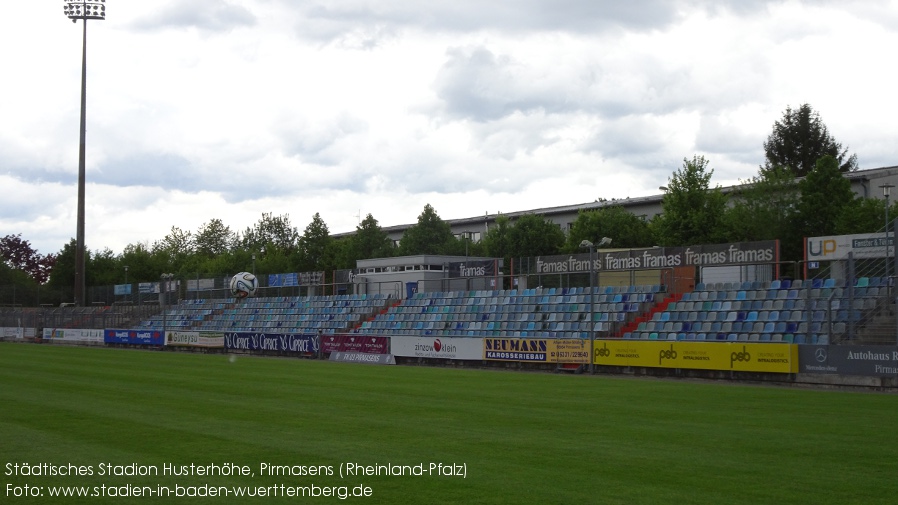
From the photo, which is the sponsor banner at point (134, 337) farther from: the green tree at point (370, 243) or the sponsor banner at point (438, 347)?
the green tree at point (370, 243)

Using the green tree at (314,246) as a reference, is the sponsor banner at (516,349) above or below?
below

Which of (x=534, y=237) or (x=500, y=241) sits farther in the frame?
(x=500, y=241)

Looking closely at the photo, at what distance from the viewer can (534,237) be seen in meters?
85.1

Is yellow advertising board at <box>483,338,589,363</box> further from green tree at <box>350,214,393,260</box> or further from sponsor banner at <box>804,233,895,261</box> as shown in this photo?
green tree at <box>350,214,393,260</box>

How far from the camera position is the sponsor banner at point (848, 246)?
34972 millimetres

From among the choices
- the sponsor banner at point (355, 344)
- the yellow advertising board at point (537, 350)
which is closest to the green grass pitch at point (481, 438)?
the yellow advertising board at point (537, 350)

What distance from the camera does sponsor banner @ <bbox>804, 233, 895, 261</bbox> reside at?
35.0 meters

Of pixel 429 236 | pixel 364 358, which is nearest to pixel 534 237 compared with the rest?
pixel 429 236

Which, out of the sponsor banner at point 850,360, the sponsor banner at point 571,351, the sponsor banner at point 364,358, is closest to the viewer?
the sponsor banner at point 850,360

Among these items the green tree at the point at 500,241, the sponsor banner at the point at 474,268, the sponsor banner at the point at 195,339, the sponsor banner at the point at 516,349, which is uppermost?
the green tree at the point at 500,241

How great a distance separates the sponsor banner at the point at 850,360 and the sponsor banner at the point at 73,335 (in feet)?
171

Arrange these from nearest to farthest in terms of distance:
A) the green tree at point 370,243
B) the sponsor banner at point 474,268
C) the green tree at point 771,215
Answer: the sponsor banner at point 474,268 → the green tree at point 771,215 → the green tree at point 370,243

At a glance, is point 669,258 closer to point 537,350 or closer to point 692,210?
point 537,350

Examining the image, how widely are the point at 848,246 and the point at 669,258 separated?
7752 mm
